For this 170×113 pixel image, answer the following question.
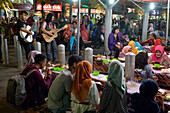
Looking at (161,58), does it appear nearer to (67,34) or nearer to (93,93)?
(93,93)

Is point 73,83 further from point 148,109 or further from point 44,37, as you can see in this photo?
point 44,37

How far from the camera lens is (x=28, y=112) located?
3701 millimetres

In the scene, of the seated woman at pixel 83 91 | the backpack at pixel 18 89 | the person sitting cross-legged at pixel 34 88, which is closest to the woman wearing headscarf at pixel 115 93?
the seated woman at pixel 83 91

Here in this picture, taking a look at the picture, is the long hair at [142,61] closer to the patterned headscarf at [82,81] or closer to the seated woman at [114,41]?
the patterned headscarf at [82,81]

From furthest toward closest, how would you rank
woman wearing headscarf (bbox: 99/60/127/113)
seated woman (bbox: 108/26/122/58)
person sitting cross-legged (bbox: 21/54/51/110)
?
seated woman (bbox: 108/26/122/58) → person sitting cross-legged (bbox: 21/54/51/110) → woman wearing headscarf (bbox: 99/60/127/113)

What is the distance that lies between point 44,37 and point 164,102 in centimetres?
601

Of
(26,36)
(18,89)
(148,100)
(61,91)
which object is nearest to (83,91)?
(61,91)

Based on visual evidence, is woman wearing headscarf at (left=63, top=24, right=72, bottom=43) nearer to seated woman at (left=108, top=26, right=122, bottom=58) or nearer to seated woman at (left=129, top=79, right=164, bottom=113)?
seated woman at (left=108, top=26, right=122, bottom=58)

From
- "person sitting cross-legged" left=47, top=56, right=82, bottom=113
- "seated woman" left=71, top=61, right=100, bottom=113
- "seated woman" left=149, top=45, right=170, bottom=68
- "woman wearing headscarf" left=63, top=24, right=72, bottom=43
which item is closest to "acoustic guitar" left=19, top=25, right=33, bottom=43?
"woman wearing headscarf" left=63, top=24, right=72, bottom=43

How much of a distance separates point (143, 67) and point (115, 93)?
156cm

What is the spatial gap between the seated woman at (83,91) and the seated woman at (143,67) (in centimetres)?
135

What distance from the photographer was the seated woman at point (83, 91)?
316 centimetres

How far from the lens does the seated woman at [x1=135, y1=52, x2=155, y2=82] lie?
412cm

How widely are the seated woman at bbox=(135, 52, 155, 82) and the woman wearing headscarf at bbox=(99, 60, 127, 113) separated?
3.96 ft
